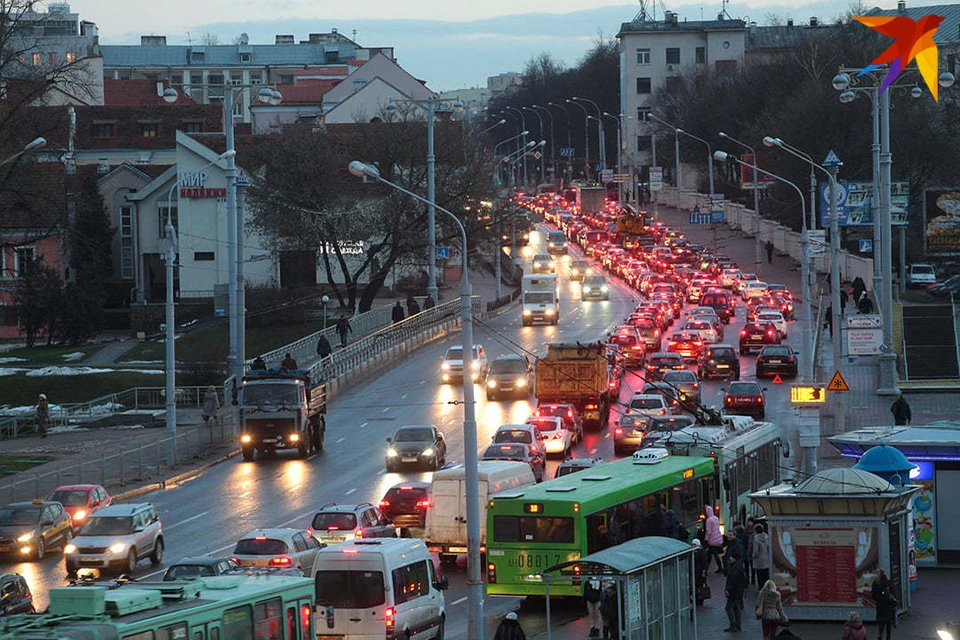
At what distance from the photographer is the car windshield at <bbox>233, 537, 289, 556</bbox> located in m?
28.0

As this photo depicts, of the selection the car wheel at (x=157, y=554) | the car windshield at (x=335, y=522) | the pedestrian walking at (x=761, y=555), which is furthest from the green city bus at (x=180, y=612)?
the car wheel at (x=157, y=554)

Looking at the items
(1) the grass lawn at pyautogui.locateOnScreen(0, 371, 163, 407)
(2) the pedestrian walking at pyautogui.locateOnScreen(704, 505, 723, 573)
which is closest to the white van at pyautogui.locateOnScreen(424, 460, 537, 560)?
(2) the pedestrian walking at pyautogui.locateOnScreen(704, 505, 723, 573)

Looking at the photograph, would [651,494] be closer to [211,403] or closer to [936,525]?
[936,525]

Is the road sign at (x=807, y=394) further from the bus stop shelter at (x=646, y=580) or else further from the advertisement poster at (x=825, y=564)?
the bus stop shelter at (x=646, y=580)

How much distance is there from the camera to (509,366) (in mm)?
57406

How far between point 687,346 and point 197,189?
41.2 metres

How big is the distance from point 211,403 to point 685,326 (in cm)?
2473

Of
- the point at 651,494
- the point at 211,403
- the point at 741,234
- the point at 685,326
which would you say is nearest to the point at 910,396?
the point at 685,326

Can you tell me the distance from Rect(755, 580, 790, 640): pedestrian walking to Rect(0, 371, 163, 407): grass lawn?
48693mm

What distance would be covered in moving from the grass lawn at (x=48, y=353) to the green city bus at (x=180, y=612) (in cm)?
6326

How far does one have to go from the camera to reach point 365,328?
74.5 meters

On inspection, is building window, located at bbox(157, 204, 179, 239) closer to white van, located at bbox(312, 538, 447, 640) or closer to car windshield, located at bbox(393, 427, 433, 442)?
car windshield, located at bbox(393, 427, 433, 442)

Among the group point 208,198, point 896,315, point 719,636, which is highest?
point 208,198

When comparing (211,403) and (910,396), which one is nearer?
(211,403)
